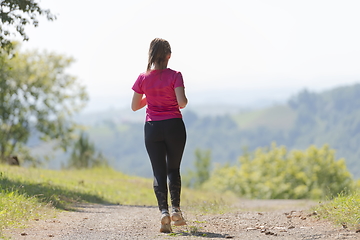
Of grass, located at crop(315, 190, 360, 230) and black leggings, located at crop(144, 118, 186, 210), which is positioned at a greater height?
black leggings, located at crop(144, 118, 186, 210)

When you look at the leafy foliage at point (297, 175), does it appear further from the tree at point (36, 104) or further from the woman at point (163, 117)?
the woman at point (163, 117)

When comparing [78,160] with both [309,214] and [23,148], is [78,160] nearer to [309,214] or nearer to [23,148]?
[23,148]

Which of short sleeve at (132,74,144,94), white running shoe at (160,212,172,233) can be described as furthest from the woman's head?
white running shoe at (160,212,172,233)

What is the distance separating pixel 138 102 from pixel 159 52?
789 mm

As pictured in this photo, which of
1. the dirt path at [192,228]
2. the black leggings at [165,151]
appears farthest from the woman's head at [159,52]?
the dirt path at [192,228]

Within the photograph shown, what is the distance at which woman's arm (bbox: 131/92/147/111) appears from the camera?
6570mm

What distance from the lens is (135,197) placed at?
1656cm

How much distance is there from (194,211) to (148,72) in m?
3.98

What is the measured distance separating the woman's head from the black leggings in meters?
0.80

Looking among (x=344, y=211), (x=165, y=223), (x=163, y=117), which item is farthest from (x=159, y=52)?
(x=344, y=211)

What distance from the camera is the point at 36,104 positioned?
37312 millimetres

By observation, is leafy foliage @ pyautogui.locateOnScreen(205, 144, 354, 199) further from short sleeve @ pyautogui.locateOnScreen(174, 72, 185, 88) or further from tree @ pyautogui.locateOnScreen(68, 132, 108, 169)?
short sleeve @ pyautogui.locateOnScreen(174, 72, 185, 88)

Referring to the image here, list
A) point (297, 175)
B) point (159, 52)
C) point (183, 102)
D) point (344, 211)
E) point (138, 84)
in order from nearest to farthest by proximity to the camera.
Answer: point (183, 102), point (159, 52), point (138, 84), point (344, 211), point (297, 175)

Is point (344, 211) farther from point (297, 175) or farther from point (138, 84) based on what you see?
point (297, 175)
